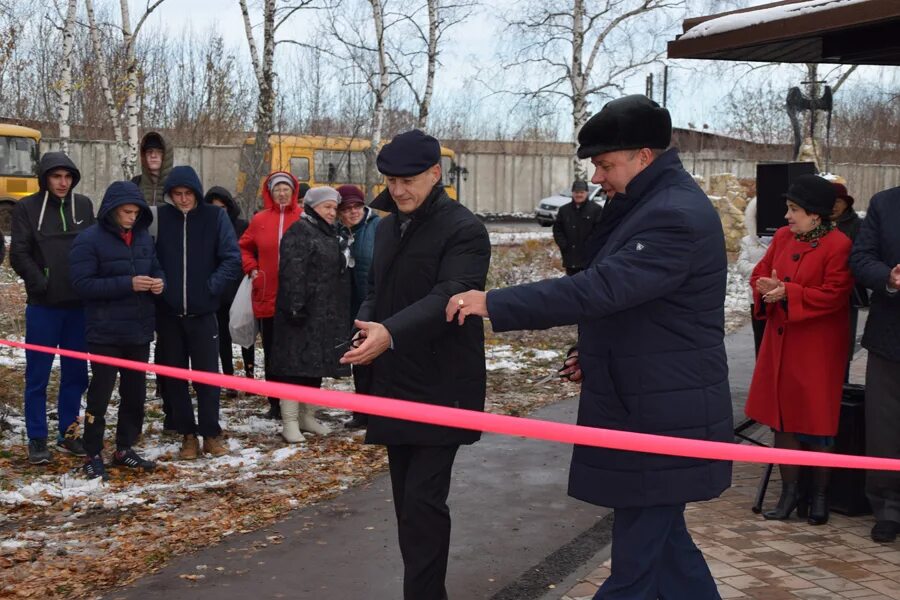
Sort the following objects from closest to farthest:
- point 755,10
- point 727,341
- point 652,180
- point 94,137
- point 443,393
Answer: point 652,180 → point 443,393 → point 755,10 → point 727,341 → point 94,137

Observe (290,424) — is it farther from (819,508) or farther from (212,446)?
(819,508)

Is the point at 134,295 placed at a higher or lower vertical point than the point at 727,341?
higher

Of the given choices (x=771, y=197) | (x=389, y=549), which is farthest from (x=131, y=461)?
(x=771, y=197)

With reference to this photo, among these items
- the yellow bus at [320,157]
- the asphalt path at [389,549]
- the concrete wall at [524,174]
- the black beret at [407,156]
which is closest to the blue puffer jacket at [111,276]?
the asphalt path at [389,549]

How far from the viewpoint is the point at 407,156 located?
4.01m

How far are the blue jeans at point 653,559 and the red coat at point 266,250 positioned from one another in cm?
506

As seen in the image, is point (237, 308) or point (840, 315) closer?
→ point (840, 315)

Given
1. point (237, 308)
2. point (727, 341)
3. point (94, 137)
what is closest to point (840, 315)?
point (237, 308)

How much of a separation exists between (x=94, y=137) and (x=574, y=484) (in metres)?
37.3

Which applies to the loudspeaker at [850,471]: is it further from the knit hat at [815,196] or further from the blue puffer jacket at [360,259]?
the blue puffer jacket at [360,259]

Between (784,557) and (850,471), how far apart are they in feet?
3.05

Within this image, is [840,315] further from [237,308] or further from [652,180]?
[237,308]

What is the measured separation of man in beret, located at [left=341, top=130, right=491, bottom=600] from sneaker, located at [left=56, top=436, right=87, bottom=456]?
3603 mm

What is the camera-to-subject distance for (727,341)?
1312 centimetres
